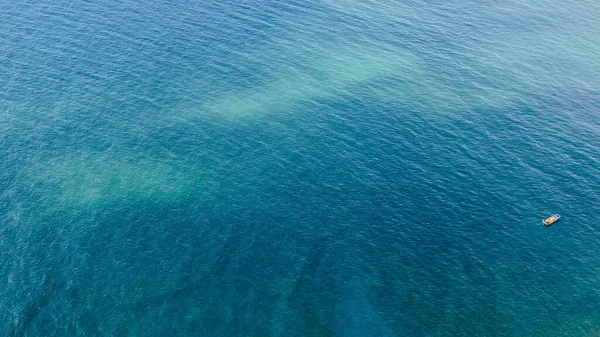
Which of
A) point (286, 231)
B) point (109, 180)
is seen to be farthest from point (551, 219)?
point (109, 180)

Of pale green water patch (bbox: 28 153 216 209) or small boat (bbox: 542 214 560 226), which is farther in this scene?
pale green water patch (bbox: 28 153 216 209)

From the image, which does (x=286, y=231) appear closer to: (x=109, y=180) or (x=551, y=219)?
(x=109, y=180)

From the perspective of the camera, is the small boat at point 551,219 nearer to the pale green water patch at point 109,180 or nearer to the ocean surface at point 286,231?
the ocean surface at point 286,231

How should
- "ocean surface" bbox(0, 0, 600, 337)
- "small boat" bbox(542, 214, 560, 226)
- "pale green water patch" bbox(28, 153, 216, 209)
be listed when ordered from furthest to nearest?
"pale green water patch" bbox(28, 153, 216, 209) < "small boat" bbox(542, 214, 560, 226) < "ocean surface" bbox(0, 0, 600, 337)

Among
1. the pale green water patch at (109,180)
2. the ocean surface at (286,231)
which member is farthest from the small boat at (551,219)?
the pale green water patch at (109,180)

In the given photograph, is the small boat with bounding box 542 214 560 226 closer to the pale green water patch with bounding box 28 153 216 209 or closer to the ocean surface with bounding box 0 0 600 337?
the ocean surface with bounding box 0 0 600 337

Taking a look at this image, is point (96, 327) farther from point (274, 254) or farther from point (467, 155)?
point (467, 155)

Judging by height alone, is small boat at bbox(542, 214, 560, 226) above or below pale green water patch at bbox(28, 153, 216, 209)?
above

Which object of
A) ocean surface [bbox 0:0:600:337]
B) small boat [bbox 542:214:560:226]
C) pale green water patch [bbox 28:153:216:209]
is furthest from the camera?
pale green water patch [bbox 28:153:216:209]

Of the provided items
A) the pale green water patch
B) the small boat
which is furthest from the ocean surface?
the small boat

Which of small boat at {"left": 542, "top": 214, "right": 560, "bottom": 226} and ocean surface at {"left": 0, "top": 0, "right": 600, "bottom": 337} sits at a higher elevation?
small boat at {"left": 542, "top": 214, "right": 560, "bottom": 226}

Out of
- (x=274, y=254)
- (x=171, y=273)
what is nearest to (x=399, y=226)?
(x=274, y=254)

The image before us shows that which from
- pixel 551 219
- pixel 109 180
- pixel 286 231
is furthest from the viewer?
pixel 109 180
